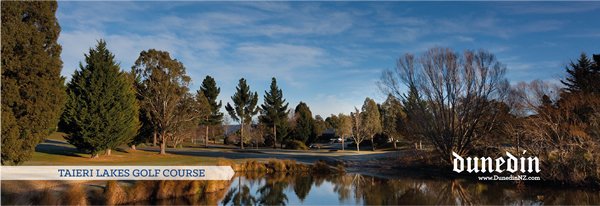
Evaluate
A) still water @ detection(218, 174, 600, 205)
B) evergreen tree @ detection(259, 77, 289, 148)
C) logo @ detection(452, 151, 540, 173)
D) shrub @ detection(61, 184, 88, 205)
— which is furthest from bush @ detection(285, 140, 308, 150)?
shrub @ detection(61, 184, 88, 205)

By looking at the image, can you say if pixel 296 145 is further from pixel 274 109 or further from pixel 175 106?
pixel 175 106

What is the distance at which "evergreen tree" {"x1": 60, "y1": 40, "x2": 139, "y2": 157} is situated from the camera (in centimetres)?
2695

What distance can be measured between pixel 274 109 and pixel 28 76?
4490 centimetres

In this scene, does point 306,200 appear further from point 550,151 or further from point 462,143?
point 462,143

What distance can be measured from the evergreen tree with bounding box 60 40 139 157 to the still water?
337 inches

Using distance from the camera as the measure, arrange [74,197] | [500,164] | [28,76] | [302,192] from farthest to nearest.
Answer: [500,164], [302,192], [28,76], [74,197]

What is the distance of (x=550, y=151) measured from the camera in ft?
75.8

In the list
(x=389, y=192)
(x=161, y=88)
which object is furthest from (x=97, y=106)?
(x=389, y=192)

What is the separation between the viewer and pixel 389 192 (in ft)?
70.4

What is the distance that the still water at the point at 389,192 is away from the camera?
18797 mm

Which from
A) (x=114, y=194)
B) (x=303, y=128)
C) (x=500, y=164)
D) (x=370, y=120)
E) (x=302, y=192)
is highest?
(x=370, y=120)

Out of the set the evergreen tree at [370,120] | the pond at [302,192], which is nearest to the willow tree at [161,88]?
the pond at [302,192]

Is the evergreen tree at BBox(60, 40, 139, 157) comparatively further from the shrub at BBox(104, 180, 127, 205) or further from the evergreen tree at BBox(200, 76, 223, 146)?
the evergreen tree at BBox(200, 76, 223, 146)

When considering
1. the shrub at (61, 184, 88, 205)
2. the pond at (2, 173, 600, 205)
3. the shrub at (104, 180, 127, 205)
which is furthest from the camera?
the shrub at (104, 180, 127, 205)
